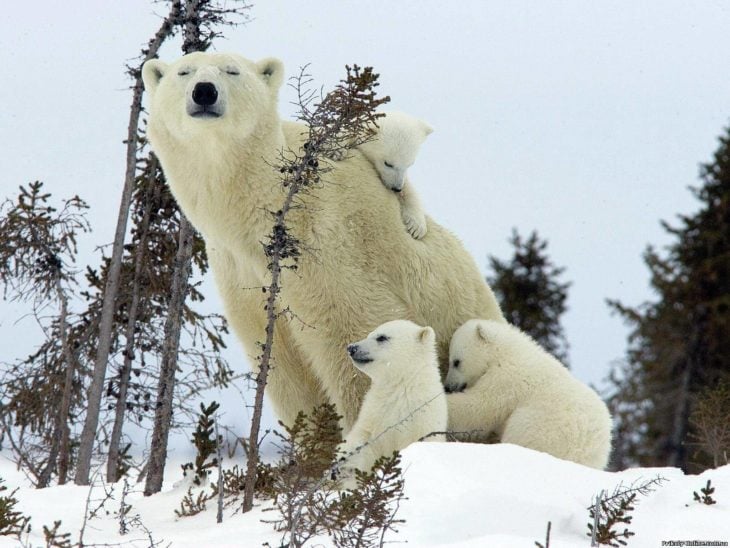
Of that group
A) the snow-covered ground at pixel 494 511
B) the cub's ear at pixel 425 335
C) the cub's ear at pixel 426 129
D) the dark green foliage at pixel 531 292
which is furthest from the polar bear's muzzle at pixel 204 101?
the dark green foliage at pixel 531 292

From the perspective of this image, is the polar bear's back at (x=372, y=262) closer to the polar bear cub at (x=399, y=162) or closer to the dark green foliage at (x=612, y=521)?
the polar bear cub at (x=399, y=162)

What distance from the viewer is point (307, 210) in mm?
6703

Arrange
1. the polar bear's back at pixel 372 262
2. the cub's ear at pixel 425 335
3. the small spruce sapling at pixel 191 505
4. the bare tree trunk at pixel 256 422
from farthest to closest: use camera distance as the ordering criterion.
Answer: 1. the polar bear's back at pixel 372 262
2. the cub's ear at pixel 425 335
3. the small spruce sapling at pixel 191 505
4. the bare tree trunk at pixel 256 422

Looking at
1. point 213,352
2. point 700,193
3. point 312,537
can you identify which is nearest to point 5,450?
point 213,352

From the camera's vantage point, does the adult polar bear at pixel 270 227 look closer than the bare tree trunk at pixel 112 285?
Yes

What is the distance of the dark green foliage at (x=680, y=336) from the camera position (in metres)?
20.4

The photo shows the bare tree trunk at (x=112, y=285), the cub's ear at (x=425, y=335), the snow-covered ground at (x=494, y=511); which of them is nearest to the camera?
the snow-covered ground at (x=494, y=511)

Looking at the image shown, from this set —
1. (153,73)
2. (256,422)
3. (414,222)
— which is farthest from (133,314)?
(256,422)

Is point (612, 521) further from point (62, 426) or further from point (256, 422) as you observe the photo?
point (62, 426)

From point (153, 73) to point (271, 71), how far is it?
2.73ft

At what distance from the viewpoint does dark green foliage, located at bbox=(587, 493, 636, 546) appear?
4.43 meters

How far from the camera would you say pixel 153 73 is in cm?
684

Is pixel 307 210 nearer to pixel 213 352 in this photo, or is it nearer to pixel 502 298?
pixel 213 352

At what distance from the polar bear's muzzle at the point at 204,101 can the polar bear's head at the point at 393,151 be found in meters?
1.32
